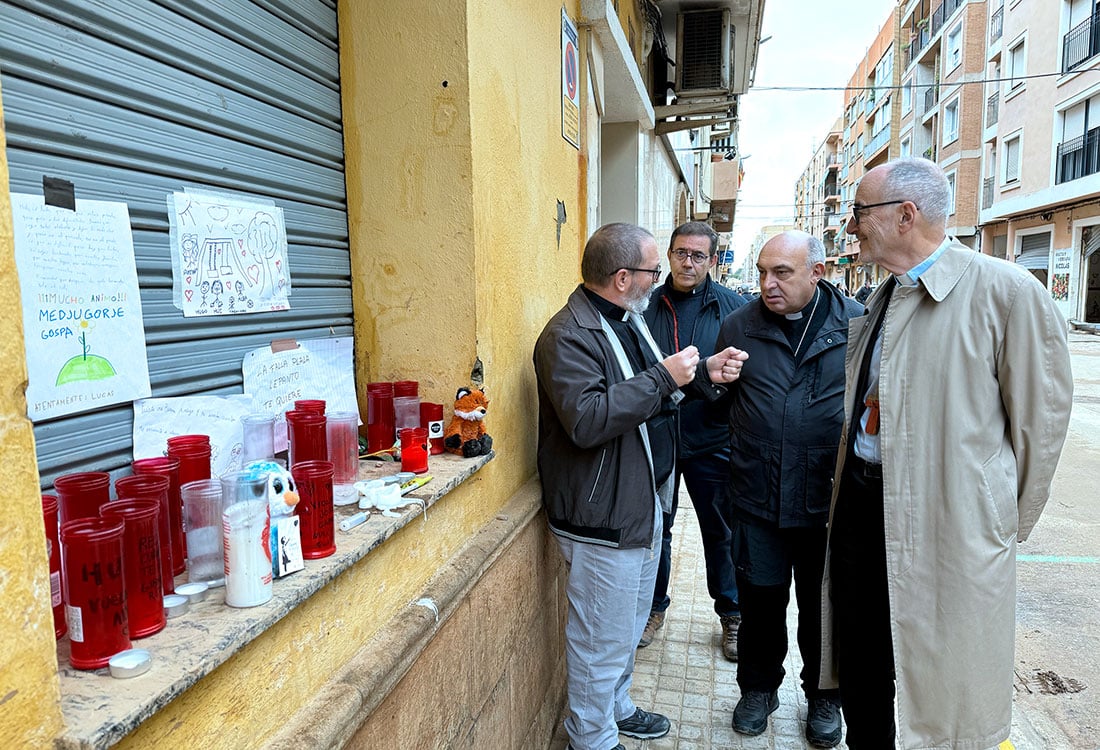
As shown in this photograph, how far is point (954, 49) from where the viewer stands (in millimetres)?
29062

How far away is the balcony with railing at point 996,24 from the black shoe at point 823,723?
3022cm

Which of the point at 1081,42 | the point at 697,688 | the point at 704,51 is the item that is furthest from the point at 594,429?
the point at 1081,42

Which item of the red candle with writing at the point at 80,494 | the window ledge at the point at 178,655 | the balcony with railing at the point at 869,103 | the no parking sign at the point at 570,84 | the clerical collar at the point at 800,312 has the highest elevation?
the balcony with railing at the point at 869,103

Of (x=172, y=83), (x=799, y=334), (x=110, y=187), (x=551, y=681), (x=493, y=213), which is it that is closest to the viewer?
(x=110, y=187)

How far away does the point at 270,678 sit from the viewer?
1248 mm

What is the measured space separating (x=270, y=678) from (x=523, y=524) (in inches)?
54.3

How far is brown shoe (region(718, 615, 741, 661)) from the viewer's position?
3.57 m

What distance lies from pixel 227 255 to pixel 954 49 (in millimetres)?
35553

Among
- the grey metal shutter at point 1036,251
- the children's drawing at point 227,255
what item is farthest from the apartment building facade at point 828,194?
the children's drawing at point 227,255

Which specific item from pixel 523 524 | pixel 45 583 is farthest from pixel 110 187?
pixel 523 524

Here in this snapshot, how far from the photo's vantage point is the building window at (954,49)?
92.1 ft

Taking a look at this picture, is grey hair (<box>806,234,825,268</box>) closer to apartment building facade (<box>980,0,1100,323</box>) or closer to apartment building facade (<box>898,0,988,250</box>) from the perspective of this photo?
apartment building facade (<box>980,0,1100,323</box>)

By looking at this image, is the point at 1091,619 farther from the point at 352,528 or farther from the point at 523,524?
the point at 352,528

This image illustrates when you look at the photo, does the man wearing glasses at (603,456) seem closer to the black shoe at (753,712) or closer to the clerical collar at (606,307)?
the clerical collar at (606,307)
